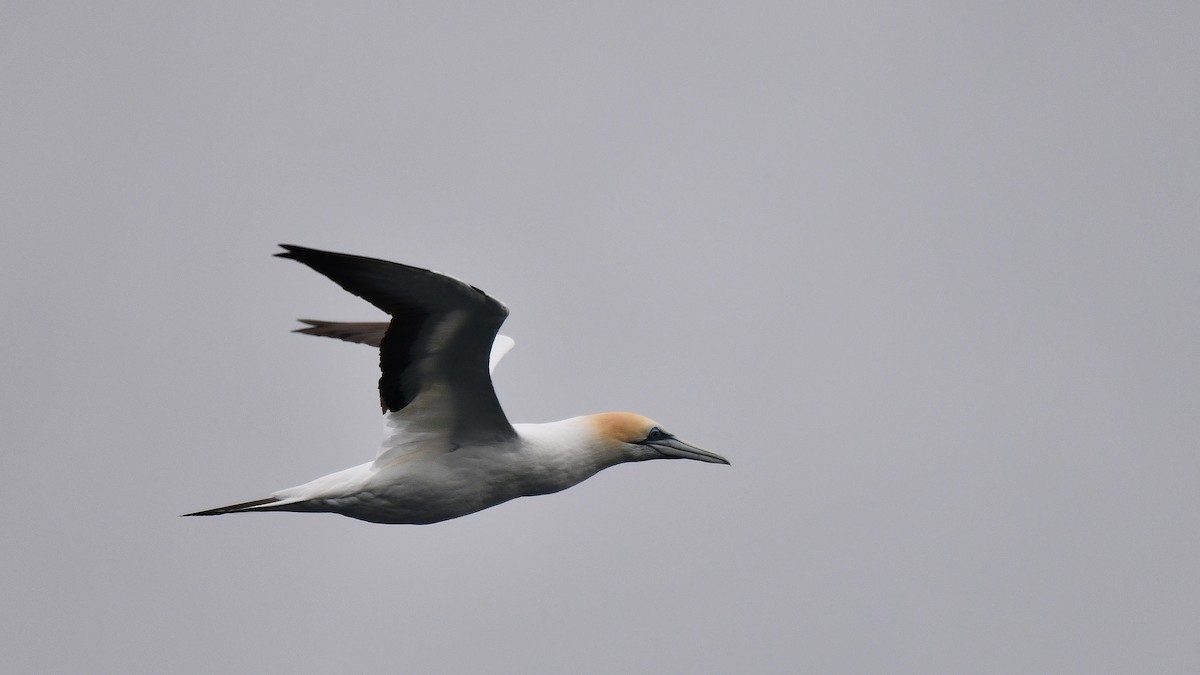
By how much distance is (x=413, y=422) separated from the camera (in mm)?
13203

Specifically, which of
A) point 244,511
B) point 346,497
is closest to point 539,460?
point 346,497

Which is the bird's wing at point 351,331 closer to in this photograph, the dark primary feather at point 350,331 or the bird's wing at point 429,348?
the dark primary feather at point 350,331

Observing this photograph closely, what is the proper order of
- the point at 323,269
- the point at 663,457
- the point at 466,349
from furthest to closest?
the point at 663,457 → the point at 466,349 → the point at 323,269

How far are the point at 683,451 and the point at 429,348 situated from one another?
9.80 feet

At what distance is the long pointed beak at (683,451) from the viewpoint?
14.2 m

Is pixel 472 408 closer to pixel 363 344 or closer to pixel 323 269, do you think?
pixel 323 269

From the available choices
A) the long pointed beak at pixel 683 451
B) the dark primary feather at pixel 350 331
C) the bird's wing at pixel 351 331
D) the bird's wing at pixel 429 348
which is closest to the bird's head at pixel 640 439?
the long pointed beak at pixel 683 451

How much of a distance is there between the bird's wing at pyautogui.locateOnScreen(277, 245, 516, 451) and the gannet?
12mm

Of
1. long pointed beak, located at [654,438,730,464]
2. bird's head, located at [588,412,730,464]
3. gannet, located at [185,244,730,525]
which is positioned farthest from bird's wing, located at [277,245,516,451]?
long pointed beak, located at [654,438,730,464]

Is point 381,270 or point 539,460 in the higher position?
point 381,270

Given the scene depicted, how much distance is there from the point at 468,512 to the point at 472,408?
3.09 feet

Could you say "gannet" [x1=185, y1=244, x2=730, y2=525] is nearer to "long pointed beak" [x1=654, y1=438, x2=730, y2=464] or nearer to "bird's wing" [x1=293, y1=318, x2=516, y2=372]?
"long pointed beak" [x1=654, y1=438, x2=730, y2=464]

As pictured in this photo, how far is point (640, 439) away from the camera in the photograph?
550 inches

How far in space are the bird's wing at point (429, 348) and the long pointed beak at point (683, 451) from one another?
65.4 inches
